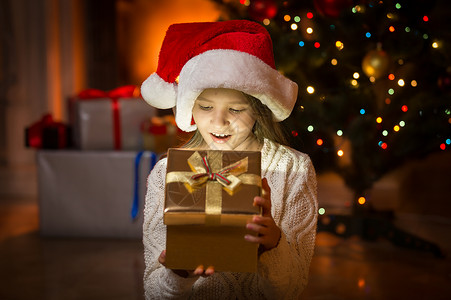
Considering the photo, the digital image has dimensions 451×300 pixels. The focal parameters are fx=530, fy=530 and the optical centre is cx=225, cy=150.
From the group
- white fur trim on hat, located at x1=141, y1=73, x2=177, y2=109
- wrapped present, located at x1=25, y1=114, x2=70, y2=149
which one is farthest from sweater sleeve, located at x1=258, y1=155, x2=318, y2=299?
wrapped present, located at x1=25, y1=114, x2=70, y2=149

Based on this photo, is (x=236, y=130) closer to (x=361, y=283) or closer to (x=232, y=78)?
(x=232, y=78)

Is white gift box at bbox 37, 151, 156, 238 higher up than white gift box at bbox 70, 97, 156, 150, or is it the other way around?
white gift box at bbox 70, 97, 156, 150

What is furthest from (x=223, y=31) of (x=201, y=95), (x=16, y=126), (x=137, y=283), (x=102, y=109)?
(x=16, y=126)

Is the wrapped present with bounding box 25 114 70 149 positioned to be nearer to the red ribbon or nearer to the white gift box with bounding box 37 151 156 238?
the white gift box with bounding box 37 151 156 238

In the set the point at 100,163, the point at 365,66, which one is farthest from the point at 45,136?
the point at 365,66

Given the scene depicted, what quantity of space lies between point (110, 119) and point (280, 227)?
2.07 meters

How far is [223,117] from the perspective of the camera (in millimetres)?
1006

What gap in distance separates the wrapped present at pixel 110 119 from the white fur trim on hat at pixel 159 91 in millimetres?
1837

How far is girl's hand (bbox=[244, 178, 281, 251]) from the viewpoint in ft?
2.70

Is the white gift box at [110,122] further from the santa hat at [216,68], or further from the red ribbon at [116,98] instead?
the santa hat at [216,68]

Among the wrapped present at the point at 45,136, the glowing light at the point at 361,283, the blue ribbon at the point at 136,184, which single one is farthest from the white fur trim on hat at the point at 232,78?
the wrapped present at the point at 45,136

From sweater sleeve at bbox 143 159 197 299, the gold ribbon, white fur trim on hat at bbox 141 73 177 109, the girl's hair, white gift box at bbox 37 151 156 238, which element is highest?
white fur trim on hat at bbox 141 73 177 109

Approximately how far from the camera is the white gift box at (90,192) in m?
2.92

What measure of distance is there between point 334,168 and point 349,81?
0.54 meters
